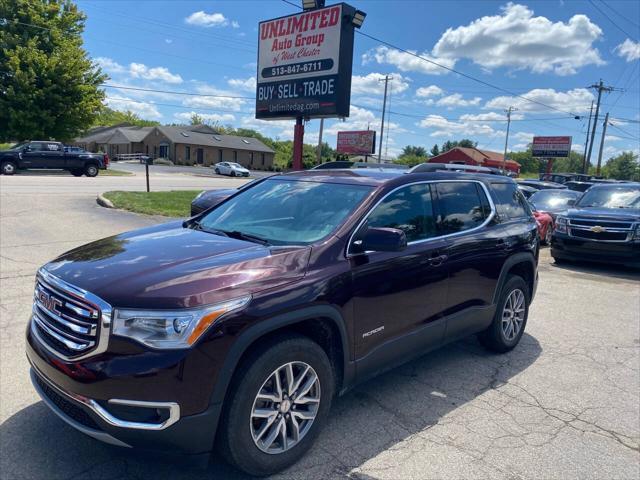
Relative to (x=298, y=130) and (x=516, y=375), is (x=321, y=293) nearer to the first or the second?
(x=516, y=375)

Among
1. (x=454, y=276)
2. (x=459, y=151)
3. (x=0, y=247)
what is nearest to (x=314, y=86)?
(x=0, y=247)

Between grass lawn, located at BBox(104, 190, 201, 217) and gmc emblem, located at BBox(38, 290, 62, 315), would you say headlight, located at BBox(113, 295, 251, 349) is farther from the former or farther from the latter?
grass lawn, located at BBox(104, 190, 201, 217)

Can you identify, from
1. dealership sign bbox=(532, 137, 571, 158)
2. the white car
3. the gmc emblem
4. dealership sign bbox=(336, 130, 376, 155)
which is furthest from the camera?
dealership sign bbox=(336, 130, 376, 155)

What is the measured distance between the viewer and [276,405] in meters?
2.76

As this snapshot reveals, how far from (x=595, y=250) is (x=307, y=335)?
8356mm

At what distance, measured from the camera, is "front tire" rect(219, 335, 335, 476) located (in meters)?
2.53

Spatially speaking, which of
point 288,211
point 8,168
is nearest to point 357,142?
point 8,168

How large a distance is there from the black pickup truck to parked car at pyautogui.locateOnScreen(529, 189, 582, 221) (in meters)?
23.8

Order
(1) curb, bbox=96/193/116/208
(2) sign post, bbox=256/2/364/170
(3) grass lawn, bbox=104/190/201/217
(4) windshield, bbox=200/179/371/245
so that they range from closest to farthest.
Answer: (4) windshield, bbox=200/179/371/245, (3) grass lawn, bbox=104/190/201/217, (1) curb, bbox=96/193/116/208, (2) sign post, bbox=256/2/364/170

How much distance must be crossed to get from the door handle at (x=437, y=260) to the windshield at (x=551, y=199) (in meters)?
11.2

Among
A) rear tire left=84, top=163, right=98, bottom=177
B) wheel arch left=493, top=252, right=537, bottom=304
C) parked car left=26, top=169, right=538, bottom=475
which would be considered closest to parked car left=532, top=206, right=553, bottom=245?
wheel arch left=493, top=252, right=537, bottom=304

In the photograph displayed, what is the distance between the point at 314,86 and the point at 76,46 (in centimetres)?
2726

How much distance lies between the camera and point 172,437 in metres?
2.38

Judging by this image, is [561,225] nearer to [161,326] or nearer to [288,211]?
[288,211]
